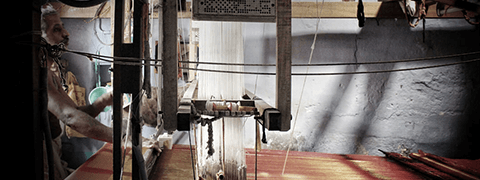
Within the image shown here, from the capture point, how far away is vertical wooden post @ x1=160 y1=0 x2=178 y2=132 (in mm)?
682

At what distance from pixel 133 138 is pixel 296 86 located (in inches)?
92.5

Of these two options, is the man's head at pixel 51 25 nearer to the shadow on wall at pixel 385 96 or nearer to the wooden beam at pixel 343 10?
the wooden beam at pixel 343 10

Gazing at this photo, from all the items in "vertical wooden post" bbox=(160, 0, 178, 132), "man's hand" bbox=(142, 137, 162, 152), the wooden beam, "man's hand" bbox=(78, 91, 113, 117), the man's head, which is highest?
the wooden beam

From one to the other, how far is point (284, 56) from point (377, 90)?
9.82ft

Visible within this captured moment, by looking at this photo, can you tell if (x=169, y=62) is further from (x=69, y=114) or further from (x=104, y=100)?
(x=104, y=100)

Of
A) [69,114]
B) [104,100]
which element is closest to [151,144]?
[104,100]

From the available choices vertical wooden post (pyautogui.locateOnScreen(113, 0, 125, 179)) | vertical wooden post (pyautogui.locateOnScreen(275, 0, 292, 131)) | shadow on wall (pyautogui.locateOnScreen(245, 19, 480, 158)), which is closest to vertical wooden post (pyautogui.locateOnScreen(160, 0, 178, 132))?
vertical wooden post (pyautogui.locateOnScreen(275, 0, 292, 131))

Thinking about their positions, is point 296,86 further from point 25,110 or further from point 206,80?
point 25,110

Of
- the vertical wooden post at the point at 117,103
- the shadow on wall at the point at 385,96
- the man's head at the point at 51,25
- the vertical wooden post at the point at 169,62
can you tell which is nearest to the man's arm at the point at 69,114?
the vertical wooden post at the point at 117,103

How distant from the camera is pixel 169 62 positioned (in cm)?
70

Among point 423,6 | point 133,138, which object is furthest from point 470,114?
point 133,138

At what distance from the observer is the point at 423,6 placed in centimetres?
240

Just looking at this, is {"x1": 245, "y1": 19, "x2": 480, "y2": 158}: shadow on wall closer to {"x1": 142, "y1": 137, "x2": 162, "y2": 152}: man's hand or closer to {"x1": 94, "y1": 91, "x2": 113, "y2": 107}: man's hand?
{"x1": 142, "y1": 137, "x2": 162, "y2": 152}: man's hand

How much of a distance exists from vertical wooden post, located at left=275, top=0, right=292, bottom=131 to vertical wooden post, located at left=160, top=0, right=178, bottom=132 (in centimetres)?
35
